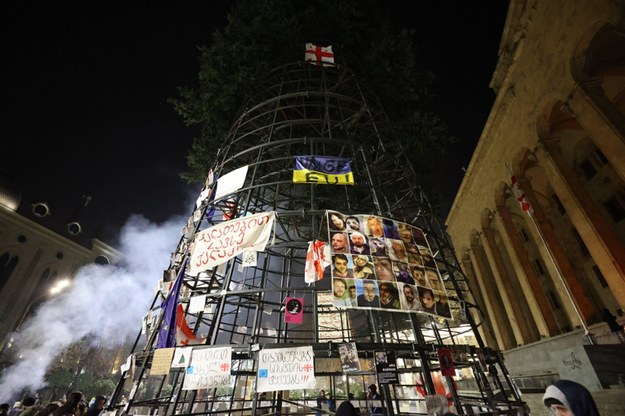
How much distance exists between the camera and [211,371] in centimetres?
399

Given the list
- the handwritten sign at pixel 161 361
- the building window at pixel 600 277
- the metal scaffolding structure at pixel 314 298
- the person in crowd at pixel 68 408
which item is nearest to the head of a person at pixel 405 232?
the metal scaffolding structure at pixel 314 298

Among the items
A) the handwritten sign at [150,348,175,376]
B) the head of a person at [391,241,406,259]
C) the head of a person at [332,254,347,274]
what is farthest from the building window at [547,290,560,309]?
the handwritten sign at [150,348,175,376]

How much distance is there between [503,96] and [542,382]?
1782 cm

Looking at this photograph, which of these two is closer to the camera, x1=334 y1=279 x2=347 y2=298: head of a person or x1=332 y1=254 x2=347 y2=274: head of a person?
x1=334 y1=279 x2=347 y2=298: head of a person

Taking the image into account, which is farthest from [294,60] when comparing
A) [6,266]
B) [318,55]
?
[6,266]

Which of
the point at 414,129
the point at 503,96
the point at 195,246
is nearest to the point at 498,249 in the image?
the point at 503,96

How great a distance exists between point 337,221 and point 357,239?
1.84 ft

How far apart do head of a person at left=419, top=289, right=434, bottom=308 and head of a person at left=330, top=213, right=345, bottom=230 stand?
78.1 inches

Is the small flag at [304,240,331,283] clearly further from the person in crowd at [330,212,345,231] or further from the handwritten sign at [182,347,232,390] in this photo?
the handwritten sign at [182,347,232,390]

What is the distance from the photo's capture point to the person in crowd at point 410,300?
16.1 feet

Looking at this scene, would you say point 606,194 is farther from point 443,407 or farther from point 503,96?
point 443,407

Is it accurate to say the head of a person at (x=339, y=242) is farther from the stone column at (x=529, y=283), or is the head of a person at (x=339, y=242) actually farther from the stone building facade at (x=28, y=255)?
the stone building facade at (x=28, y=255)

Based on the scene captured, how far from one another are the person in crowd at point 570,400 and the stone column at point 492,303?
26.7 metres

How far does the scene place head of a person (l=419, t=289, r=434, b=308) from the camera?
5121 millimetres
